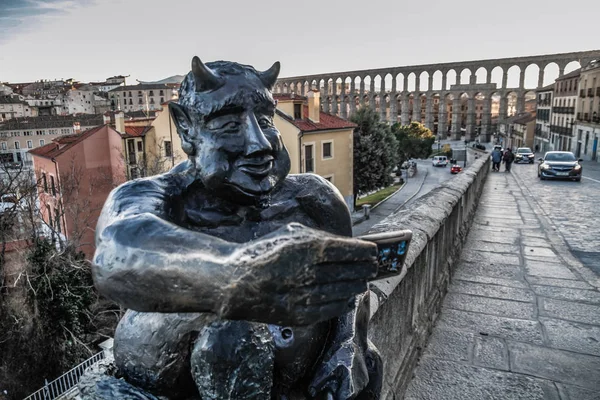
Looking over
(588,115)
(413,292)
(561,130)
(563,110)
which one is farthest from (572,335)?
(563,110)

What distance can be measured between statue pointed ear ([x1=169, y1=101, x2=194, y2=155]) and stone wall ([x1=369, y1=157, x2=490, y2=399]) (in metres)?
1.41

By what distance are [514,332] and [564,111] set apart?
168 feet

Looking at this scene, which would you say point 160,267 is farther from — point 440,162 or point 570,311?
point 440,162

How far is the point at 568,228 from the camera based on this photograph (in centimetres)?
786

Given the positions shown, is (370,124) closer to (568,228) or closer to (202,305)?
(568,228)

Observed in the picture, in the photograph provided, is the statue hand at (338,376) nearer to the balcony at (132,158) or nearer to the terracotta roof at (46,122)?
the balcony at (132,158)

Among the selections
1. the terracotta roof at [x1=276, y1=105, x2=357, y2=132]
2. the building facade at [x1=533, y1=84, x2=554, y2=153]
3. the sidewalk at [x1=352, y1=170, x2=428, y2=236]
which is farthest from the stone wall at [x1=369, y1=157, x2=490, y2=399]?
the building facade at [x1=533, y1=84, x2=554, y2=153]

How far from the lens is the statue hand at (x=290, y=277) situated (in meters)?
0.91

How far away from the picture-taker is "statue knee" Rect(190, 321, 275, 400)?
43.7 inches

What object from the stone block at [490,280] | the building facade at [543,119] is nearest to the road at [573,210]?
the stone block at [490,280]

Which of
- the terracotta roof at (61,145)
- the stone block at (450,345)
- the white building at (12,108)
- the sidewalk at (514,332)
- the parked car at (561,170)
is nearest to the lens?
the sidewalk at (514,332)

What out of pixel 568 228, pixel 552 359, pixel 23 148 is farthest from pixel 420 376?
pixel 23 148

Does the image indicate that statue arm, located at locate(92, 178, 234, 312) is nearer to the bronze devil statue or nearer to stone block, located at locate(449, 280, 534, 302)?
the bronze devil statue

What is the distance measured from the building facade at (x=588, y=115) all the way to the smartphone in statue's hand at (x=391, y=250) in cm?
3967
